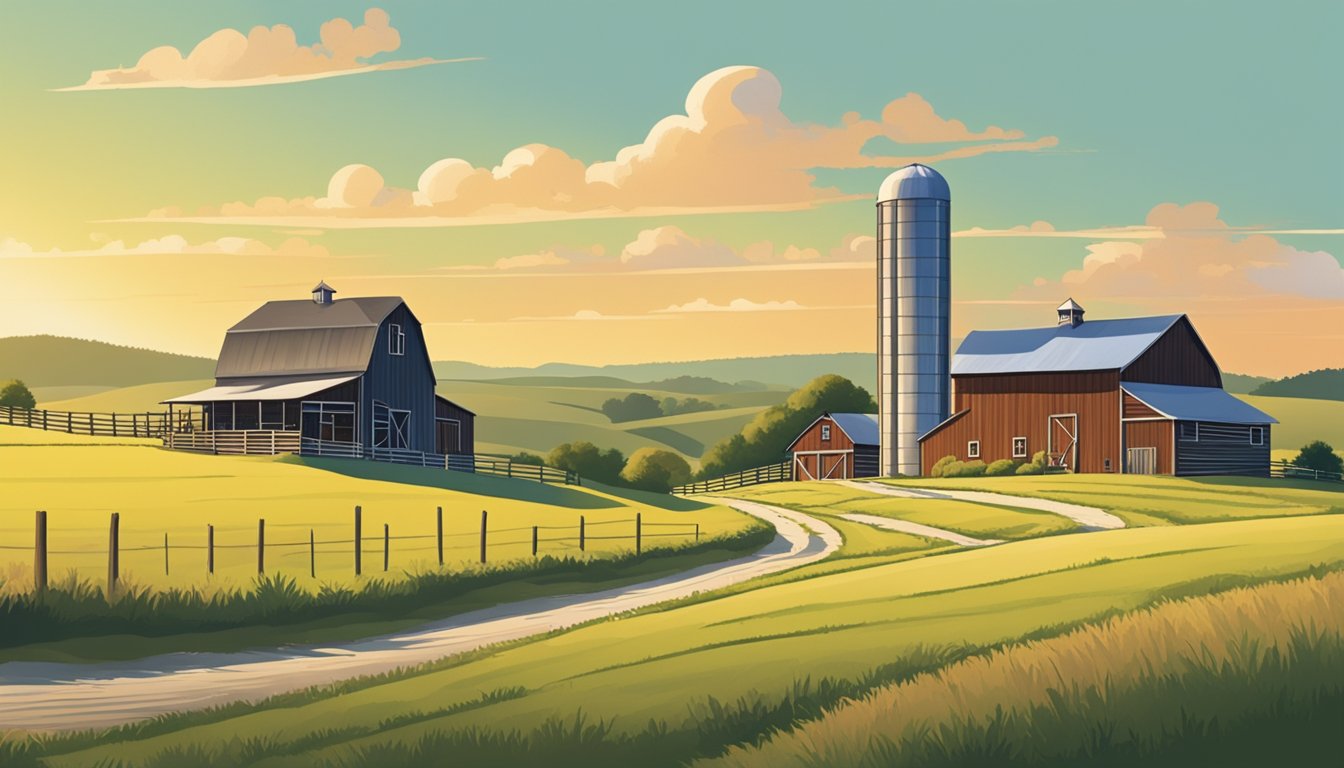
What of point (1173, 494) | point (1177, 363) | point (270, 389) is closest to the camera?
point (1173, 494)

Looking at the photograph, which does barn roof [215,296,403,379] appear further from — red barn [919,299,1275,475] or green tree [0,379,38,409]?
red barn [919,299,1275,475]

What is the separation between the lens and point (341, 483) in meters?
61.4

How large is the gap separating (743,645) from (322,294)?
229 feet

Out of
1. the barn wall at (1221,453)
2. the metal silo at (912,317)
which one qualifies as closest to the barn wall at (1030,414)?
the metal silo at (912,317)

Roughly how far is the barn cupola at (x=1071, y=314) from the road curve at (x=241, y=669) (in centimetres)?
5866

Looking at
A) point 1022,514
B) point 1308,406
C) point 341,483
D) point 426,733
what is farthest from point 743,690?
point 1308,406

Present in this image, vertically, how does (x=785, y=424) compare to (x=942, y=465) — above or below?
above

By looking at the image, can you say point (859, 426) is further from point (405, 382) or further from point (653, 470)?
point (405, 382)

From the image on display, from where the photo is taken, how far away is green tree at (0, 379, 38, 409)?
93.8m

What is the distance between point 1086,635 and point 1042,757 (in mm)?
3223

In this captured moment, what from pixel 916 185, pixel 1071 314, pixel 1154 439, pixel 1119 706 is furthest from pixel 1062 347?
pixel 1119 706

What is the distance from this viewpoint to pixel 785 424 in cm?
11288

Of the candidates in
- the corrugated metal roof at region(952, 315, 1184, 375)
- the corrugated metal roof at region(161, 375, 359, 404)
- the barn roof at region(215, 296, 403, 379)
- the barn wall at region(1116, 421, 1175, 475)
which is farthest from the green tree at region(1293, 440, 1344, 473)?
the corrugated metal roof at region(161, 375, 359, 404)

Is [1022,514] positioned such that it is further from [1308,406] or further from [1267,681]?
[1308,406]
